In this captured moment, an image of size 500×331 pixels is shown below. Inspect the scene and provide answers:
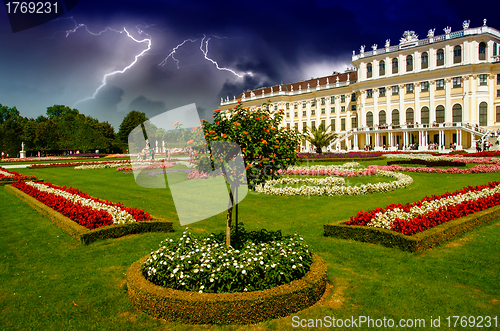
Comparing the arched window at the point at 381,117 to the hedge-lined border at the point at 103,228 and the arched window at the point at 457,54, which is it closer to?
the arched window at the point at 457,54

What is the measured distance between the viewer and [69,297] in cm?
423

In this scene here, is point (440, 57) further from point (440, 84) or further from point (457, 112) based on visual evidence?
point (457, 112)

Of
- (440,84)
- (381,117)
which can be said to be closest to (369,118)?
(381,117)

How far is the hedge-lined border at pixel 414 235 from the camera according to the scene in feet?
18.7

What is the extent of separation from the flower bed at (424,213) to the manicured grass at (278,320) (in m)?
0.50

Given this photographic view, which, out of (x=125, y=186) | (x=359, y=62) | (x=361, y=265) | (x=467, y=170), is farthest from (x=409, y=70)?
(x=361, y=265)

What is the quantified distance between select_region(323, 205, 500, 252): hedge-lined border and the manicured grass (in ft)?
0.49

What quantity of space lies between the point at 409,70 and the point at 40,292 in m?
59.9

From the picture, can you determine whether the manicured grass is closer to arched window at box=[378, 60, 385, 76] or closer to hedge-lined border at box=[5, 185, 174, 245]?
hedge-lined border at box=[5, 185, 174, 245]

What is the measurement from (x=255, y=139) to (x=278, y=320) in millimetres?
2397

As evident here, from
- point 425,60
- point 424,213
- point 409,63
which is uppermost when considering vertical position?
point 409,63

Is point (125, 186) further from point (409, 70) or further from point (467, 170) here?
point (409, 70)

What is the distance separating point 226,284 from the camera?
12.5 ft

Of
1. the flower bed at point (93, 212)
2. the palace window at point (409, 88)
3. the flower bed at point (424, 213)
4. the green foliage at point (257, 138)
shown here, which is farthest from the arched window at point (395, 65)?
the green foliage at point (257, 138)
